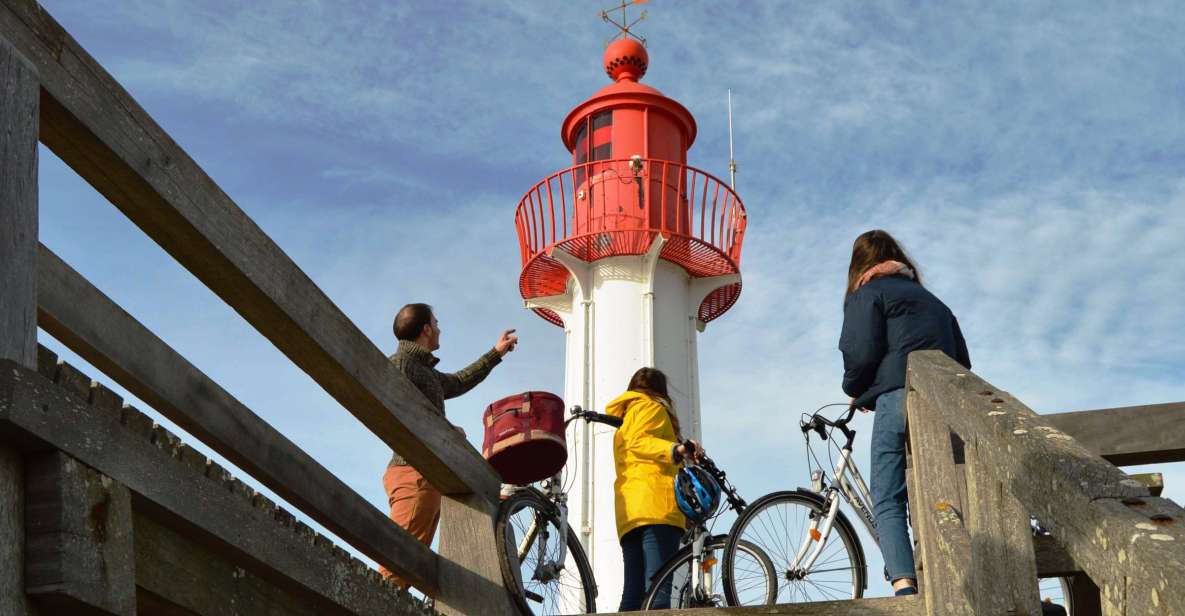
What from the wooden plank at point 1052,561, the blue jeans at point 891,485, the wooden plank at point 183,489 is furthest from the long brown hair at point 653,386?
the wooden plank at point 1052,561

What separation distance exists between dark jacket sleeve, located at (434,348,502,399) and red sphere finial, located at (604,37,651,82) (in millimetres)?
9816

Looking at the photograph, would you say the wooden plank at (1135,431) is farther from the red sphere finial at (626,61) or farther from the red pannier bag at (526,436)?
the red sphere finial at (626,61)

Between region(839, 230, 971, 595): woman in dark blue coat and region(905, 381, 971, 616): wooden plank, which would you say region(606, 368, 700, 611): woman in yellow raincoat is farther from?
region(905, 381, 971, 616): wooden plank

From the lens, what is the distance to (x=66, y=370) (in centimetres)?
262

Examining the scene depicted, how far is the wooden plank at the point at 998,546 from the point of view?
299 centimetres

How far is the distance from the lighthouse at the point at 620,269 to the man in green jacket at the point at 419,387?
5.85 meters

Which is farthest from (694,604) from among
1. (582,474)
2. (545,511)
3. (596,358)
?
(596,358)

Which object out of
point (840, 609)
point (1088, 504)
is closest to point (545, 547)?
point (840, 609)

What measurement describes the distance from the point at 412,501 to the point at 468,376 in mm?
887

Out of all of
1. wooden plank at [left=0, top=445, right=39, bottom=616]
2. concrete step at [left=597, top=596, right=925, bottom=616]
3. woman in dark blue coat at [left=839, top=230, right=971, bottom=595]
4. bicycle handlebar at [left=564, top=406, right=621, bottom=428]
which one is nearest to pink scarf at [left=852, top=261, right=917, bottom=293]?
woman in dark blue coat at [left=839, top=230, right=971, bottom=595]

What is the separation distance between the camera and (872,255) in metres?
5.66

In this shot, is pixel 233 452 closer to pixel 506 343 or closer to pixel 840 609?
pixel 840 609

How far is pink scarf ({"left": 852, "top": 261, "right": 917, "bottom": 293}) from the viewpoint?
5.52 meters

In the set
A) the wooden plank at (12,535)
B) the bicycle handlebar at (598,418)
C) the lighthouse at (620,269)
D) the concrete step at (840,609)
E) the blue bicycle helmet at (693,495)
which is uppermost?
the lighthouse at (620,269)
